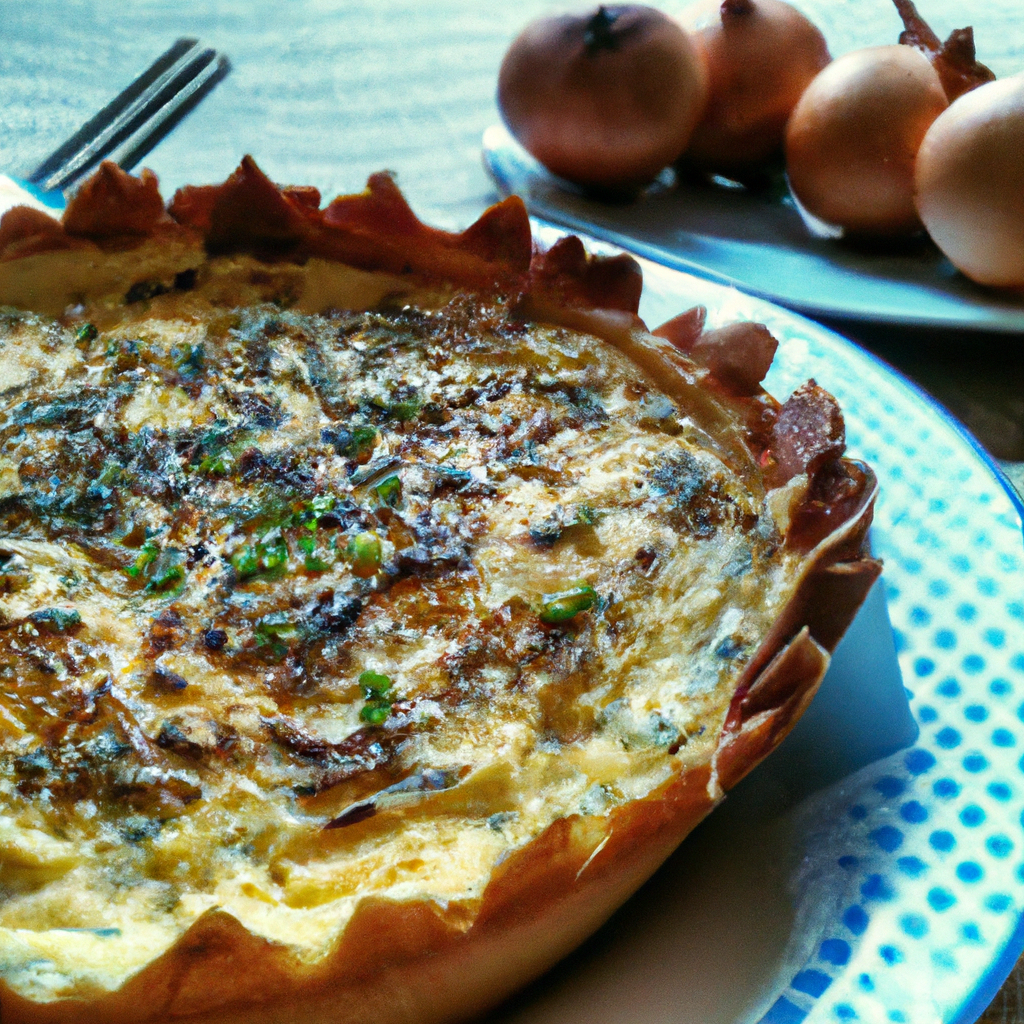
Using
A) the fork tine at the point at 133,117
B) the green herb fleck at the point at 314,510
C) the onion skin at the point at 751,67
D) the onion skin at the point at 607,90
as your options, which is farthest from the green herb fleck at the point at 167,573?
the onion skin at the point at 751,67

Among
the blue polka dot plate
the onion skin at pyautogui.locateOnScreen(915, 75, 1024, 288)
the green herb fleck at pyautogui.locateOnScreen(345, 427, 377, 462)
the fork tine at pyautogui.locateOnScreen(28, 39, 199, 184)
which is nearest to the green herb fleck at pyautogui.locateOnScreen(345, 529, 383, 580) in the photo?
the green herb fleck at pyautogui.locateOnScreen(345, 427, 377, 462)

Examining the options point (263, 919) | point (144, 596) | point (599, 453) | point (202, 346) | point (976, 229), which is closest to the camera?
point (263, 919)

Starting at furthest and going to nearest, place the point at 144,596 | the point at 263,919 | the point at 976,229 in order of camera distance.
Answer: the point at 976,229 < the point at 144,596 < the point at 263,919

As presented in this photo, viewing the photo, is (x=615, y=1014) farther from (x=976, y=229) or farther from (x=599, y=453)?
(x=976, y=229)

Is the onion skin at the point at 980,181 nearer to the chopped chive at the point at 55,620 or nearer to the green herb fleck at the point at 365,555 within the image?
the green herb fleck at the point at 365,555

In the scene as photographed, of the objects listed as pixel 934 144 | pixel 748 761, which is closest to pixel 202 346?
pixel 748 761

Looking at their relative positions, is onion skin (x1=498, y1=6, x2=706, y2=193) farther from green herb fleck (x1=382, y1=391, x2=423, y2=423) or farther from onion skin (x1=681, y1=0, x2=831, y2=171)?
green herb fleck (x1=382, y1=391, x2=423, y2=423)

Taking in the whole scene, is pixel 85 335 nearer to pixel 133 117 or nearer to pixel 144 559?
pixel 144 559
